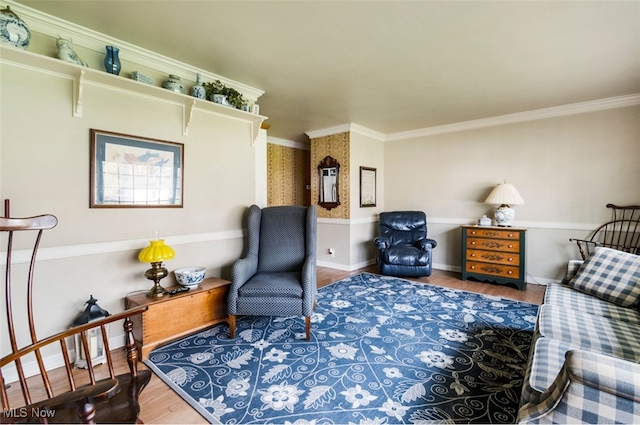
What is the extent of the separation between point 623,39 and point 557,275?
294 centimetres

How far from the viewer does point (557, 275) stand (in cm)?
394

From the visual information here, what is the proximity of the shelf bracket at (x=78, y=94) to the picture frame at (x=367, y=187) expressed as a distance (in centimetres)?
379

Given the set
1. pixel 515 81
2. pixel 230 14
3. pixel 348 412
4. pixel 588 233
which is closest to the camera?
pixel 348 412

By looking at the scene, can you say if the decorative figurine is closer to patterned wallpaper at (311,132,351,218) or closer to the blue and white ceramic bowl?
the blue and white ceramic bowl

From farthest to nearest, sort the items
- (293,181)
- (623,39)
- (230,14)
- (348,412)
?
1. (293,181)
2. (623,39)
3. (230,14)
4. (348,412)

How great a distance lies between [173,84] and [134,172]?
0.85 meters

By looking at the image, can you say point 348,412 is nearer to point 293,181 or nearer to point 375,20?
point 375,20

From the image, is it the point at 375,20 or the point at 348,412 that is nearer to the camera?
the point at 348,412

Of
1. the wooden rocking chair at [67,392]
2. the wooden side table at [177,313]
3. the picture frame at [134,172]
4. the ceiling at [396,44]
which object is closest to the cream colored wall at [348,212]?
the ceiling at [396,44]

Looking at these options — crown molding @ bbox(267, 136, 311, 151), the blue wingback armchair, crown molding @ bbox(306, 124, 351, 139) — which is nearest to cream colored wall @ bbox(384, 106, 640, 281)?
crown molding @ bbox(306, 124, 351, 139)

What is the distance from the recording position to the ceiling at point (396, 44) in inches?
75.9

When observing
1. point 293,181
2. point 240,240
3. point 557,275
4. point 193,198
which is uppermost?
point 293,181

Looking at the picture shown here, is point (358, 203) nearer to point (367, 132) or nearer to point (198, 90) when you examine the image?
point (367, 132)

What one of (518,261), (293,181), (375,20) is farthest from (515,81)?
(293,181)
